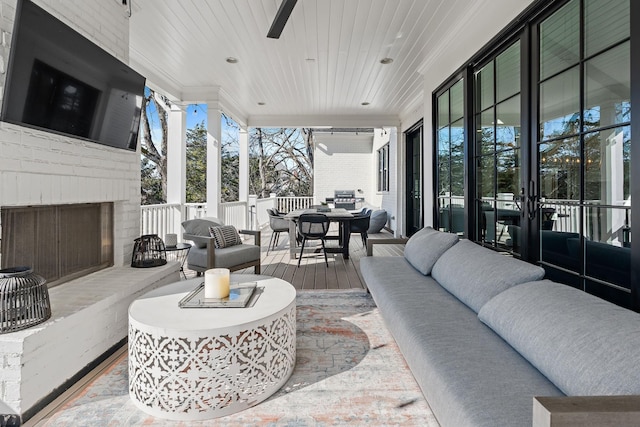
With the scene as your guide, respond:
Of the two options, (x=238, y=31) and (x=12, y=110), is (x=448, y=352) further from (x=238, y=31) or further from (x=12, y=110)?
(x=238, y=31)

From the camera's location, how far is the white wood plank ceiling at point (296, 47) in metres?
3.29

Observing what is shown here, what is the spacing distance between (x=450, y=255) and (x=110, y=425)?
232 centimetres

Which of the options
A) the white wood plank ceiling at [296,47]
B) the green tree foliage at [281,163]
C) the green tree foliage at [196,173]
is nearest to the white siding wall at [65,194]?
the white wood plank ceiling at [296,47]

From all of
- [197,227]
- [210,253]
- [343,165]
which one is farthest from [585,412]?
[343,165]

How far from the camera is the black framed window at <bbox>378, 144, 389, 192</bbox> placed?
32.2 ft

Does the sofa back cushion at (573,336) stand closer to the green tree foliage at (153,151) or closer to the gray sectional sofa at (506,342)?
the gray sectional sofa at (506,342)

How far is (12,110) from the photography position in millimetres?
1845

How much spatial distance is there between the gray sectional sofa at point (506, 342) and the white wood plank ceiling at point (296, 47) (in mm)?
2157

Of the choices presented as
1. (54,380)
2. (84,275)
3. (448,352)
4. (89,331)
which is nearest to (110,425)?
(54,380)

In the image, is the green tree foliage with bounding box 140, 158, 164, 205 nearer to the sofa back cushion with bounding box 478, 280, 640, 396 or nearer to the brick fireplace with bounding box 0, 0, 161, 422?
the brick fireplace with bounding box 0, 0, 161, 422

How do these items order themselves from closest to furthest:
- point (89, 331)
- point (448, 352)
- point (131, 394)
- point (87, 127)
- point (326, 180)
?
point (448, 352) < point (131, 394) < point (89, 331) < point (87, 127) < point (326, 180)

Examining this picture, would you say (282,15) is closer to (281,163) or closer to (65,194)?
(65,194)

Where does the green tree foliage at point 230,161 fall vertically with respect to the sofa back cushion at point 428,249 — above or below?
above

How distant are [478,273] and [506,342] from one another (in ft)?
1.95
